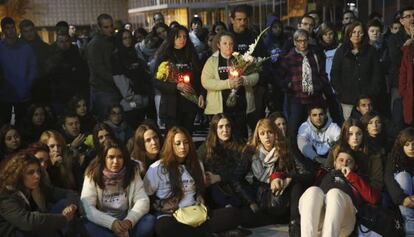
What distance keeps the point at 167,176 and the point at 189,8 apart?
14851mm

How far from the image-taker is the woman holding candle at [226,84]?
6.15 m

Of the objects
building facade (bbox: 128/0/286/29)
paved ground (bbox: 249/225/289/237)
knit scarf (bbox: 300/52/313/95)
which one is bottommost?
paved ground (bbox: 249/225/289/237)

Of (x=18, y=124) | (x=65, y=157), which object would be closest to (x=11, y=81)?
(x=18, y=124)

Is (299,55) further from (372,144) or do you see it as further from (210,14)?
(210,14)

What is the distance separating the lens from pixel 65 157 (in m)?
5.41

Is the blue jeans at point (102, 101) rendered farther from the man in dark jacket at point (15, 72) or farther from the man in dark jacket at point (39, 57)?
the man in dark jacket at point (15, 72)

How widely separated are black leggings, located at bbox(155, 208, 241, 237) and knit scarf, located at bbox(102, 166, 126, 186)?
1.38 ft

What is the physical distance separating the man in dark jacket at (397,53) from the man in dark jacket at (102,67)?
119 inches

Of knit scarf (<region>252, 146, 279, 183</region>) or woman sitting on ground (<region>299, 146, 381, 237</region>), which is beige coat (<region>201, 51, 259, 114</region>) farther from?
woman sitting on ground (<region>299, 146, 381, 237</region>)

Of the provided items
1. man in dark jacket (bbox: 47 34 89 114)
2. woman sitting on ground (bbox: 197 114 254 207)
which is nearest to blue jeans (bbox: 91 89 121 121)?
man in dark jacket (bbox: 47 34 89 114)

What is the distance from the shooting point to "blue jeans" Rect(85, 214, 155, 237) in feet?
15.2

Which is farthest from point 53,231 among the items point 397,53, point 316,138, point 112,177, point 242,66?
point 397,53

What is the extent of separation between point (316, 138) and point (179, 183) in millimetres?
1805

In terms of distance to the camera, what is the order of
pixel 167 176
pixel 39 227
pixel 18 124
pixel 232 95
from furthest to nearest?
1. pixel 18 124
2. pixel 232 95
3. pixel 167 176
4. pixel 39 227
